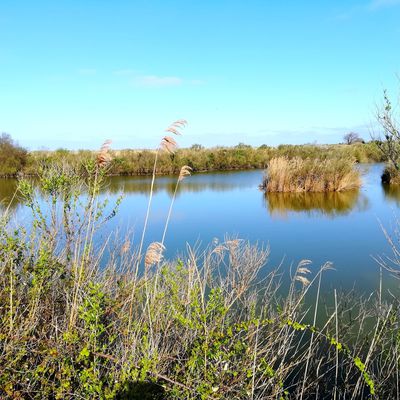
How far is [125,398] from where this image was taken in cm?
235

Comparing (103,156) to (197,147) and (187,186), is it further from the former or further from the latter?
(197,147)

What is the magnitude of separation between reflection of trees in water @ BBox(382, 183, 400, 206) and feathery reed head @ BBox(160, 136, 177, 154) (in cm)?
1205

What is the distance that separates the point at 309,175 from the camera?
15.3 metres

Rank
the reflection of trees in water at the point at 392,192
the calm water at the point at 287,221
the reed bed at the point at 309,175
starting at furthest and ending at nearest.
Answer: the reed bed at the point at 309,175 → the reflection of trees in water at the point at 392,192 → the calm water at the point at 287,221

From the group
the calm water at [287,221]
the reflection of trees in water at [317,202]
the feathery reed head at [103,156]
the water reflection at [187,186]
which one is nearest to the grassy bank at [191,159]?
the water reflection at [187,186]

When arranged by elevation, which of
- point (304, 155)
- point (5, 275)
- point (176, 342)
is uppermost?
point (304, 155)

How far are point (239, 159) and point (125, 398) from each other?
2630 centimetres

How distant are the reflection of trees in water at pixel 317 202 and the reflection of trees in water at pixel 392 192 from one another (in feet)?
3.04

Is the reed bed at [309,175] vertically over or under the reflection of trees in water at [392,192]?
over

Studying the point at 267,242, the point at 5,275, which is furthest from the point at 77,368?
the point at 267,242

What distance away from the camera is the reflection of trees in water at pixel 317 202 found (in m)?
12.0

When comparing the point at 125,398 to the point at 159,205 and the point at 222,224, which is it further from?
the point at 159,205

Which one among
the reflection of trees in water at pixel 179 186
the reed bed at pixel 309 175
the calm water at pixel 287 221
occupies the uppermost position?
the reed bed at pixel 309 175

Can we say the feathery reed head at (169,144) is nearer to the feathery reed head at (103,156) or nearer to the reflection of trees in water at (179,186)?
the feathery reed head at (103,156)
